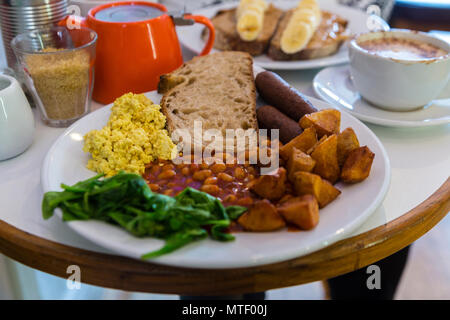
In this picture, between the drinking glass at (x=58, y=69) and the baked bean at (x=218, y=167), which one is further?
the drinking glass at (x=58, y=69)

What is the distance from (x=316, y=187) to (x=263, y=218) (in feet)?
0.62

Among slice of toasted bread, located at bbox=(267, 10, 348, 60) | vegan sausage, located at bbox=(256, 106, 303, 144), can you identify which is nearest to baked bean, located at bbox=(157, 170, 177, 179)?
vegan sausage, located at bbox=(256, 106, 303, 144)

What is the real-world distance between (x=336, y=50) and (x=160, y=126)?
1.34 meters

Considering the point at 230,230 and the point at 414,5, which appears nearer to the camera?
the point at 230,230

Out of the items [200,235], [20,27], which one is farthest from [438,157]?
[20,27]

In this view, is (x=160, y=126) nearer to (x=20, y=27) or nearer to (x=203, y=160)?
(x=203, y=160)

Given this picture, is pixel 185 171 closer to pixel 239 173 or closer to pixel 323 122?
pixel 239 173

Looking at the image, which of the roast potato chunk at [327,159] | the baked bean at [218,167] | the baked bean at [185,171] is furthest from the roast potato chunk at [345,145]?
the baked bean at [185,171]

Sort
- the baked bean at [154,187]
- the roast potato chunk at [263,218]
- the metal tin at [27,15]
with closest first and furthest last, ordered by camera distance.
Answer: the roast potato chunk at [263,218], the baked bean at [154,187], the metal tin at [27,15]

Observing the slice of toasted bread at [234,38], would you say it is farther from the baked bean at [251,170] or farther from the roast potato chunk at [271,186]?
the roast potato chunk at [271,186]

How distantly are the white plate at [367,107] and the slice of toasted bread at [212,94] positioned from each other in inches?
14.3

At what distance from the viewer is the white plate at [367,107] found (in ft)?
5.79

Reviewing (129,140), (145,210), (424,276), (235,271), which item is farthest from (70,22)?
(424,276)
